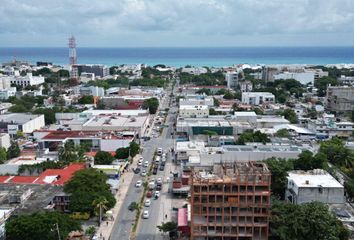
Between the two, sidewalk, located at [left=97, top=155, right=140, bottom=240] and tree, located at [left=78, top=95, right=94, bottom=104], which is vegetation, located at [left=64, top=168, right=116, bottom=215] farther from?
tree, located at [left=78, top=95, right=94, bottom=104]

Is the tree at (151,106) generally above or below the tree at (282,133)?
above

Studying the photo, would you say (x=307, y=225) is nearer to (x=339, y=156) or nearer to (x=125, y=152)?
(x=339, y=156)

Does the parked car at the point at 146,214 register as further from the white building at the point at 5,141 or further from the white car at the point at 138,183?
the white building at the point at 5,141

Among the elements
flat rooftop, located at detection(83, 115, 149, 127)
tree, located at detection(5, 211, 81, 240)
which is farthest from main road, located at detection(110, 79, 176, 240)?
flat rooftop, located at detection(83, 115, 149, 127)

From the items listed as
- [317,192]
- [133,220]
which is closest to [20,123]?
[133,220]

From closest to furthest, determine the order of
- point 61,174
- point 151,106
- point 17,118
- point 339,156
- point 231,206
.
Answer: point 231,206 → point 61,174 → point 339,156 → point 17,118 → point 151,106

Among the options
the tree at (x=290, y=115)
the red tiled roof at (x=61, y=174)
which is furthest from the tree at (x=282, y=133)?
→ the red tiled roof at (x=61, y=174)

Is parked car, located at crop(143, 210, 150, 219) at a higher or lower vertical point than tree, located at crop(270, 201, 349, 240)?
lower
